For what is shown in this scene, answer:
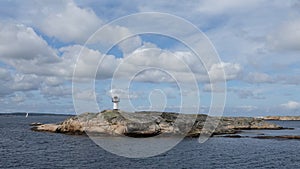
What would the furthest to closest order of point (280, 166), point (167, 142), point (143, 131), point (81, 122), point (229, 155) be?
point (81, 122)
point (143, 131)
point (167, 142)
point (229, 155)
point (280, 166)

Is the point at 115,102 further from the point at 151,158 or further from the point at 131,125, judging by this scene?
the point at 151,158

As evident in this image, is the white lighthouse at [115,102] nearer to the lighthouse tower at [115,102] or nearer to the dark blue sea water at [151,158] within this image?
the lighthouse tower at [115,102]

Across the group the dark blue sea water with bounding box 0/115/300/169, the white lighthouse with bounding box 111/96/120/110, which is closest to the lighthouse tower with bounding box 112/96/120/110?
the white lighthouse with bounding box 111/96/120/110

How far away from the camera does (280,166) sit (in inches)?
2044

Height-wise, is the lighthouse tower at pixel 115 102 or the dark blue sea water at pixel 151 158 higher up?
the lighthouse tower at pixel 115 102

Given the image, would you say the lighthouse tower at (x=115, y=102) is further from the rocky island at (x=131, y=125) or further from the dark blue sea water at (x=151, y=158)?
the dark blue sea water at (x=151, y=158)

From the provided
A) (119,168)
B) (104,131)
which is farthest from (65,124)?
(119,168)

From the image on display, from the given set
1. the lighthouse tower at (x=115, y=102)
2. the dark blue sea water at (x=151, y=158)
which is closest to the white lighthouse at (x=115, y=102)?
the lighthouse tower at (x=115, y=102)

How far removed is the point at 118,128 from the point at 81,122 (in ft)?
41.3

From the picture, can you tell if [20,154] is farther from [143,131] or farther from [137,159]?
[143,131]

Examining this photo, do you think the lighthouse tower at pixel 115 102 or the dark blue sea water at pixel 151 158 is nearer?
the dark blue sea water at pixel 151 158

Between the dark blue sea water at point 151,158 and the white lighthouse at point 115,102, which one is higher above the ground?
the white lighthouse at point 115,102

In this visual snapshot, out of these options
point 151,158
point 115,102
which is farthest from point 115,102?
point 151,158

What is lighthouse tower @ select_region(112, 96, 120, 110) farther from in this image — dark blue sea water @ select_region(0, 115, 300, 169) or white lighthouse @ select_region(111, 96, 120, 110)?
dark blue sea water @ select_region(0, 115, 300, 169)
